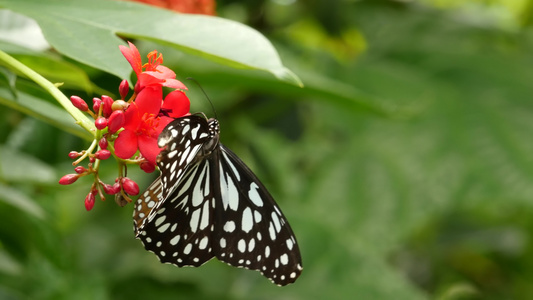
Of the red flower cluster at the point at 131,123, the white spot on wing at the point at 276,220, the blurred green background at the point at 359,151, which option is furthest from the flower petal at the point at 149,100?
the blurred green background at the point at 359,151

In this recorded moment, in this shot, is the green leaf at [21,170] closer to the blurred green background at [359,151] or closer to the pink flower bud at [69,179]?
the blurred green background at [359,151]

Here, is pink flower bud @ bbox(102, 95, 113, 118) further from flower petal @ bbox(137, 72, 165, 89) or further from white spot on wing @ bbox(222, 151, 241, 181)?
white spot on wing @ bbox(222, 151, 241, 181)

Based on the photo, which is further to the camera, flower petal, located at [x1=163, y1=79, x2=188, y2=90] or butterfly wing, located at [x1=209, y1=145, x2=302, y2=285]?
butterfly wing, located at [x1=209, y1=145, x2=302, y2=285]

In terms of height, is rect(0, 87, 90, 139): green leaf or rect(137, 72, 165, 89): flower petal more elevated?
rect(137, 72, 165, 89): flower petal

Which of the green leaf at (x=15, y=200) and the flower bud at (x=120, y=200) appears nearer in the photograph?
the flower bud at (x=120, y=200)

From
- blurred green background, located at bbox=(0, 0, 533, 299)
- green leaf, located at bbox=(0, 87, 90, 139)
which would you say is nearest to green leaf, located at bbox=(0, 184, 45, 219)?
green leaf, located at bbox=(0, 87, 90, 139)

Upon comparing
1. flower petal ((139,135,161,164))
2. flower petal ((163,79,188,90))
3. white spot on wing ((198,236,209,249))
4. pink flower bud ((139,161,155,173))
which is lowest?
white spot on wing ((198,236,209,249))

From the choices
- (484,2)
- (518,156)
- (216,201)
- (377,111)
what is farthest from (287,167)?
(216,201)
